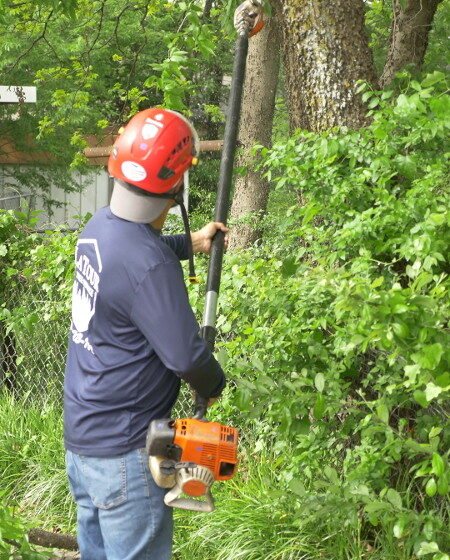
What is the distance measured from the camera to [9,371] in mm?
6758

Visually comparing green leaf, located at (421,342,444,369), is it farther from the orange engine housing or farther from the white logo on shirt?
the white logo on shirt

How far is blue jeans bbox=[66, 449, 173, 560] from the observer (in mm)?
3096

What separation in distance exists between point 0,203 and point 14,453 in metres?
24.0

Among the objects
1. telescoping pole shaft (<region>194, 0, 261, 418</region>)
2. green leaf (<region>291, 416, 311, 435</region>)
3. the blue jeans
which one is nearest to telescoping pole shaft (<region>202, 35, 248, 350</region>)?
telescoping pole shaft (<region>194, 0, 261, 418</region>)

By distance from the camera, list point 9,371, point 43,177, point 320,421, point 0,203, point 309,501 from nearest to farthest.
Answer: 1. point 309,501
2. point 320,421
3. point 9,371
4. point 43,177
5. point 0,203

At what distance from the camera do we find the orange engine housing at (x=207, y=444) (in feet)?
9.84

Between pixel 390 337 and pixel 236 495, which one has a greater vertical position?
pixel 390 337

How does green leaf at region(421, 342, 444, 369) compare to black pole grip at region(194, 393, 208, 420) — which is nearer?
green leaf at region(421, 342, 444, 369)

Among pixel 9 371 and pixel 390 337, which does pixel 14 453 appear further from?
pixel 390 337

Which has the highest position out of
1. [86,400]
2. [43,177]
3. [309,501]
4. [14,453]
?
[86,400]

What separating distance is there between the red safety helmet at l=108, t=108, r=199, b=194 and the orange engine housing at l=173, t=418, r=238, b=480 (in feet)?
2.53

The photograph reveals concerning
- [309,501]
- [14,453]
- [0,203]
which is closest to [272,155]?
[309,501]

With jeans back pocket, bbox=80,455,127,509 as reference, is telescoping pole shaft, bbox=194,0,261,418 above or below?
above

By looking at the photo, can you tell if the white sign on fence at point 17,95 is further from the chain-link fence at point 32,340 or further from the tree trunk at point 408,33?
the tree trunk at point 408,33
